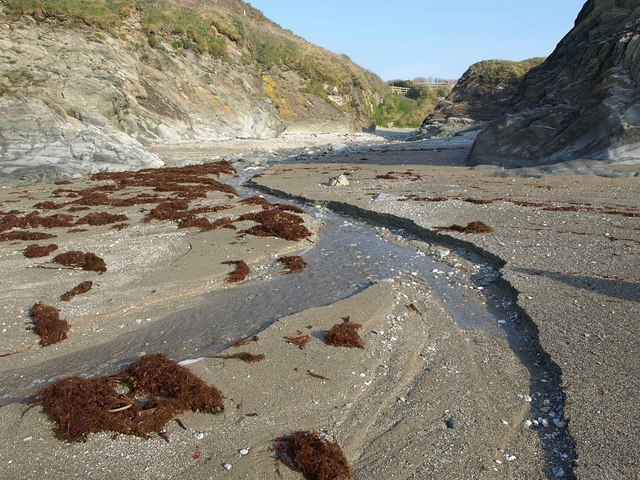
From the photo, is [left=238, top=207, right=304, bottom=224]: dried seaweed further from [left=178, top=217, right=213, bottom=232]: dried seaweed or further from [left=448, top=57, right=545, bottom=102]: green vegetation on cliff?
[left=448, top=57, right=545, bottom=102]: green vegetation on cliff

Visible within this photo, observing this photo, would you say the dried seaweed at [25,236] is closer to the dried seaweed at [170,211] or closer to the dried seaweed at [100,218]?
the dried seaweed at [100,218]

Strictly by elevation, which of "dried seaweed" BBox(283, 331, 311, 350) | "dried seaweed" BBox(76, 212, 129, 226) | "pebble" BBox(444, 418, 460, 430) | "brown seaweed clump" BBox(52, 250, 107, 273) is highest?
"pebble" BBox(444, 418, 460, 430)

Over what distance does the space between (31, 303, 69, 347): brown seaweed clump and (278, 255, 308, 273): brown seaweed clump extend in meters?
3.86

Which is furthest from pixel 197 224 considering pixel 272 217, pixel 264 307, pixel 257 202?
pixel 264 307

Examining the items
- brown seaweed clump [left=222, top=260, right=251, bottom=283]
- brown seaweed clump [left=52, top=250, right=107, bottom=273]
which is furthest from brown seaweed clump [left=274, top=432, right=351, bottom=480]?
brown seaweed clump [left=52, top=250, right=107, bottom=273]

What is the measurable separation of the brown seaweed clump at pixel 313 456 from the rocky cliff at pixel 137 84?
19.6 meters

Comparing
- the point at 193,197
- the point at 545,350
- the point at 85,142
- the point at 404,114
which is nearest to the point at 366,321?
the point at 545,350

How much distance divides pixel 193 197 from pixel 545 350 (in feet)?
41.2

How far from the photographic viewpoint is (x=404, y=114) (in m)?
76.9

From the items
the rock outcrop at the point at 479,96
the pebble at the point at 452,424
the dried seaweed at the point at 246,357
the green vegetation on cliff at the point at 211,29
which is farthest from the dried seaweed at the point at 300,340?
the rock outcrop at the point at 479,96

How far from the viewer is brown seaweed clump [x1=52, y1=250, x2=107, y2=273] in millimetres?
8625

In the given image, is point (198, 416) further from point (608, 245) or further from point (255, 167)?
point (255, 167)

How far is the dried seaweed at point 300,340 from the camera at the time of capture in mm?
5876

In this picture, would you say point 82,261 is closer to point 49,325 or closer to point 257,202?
point 49,325
